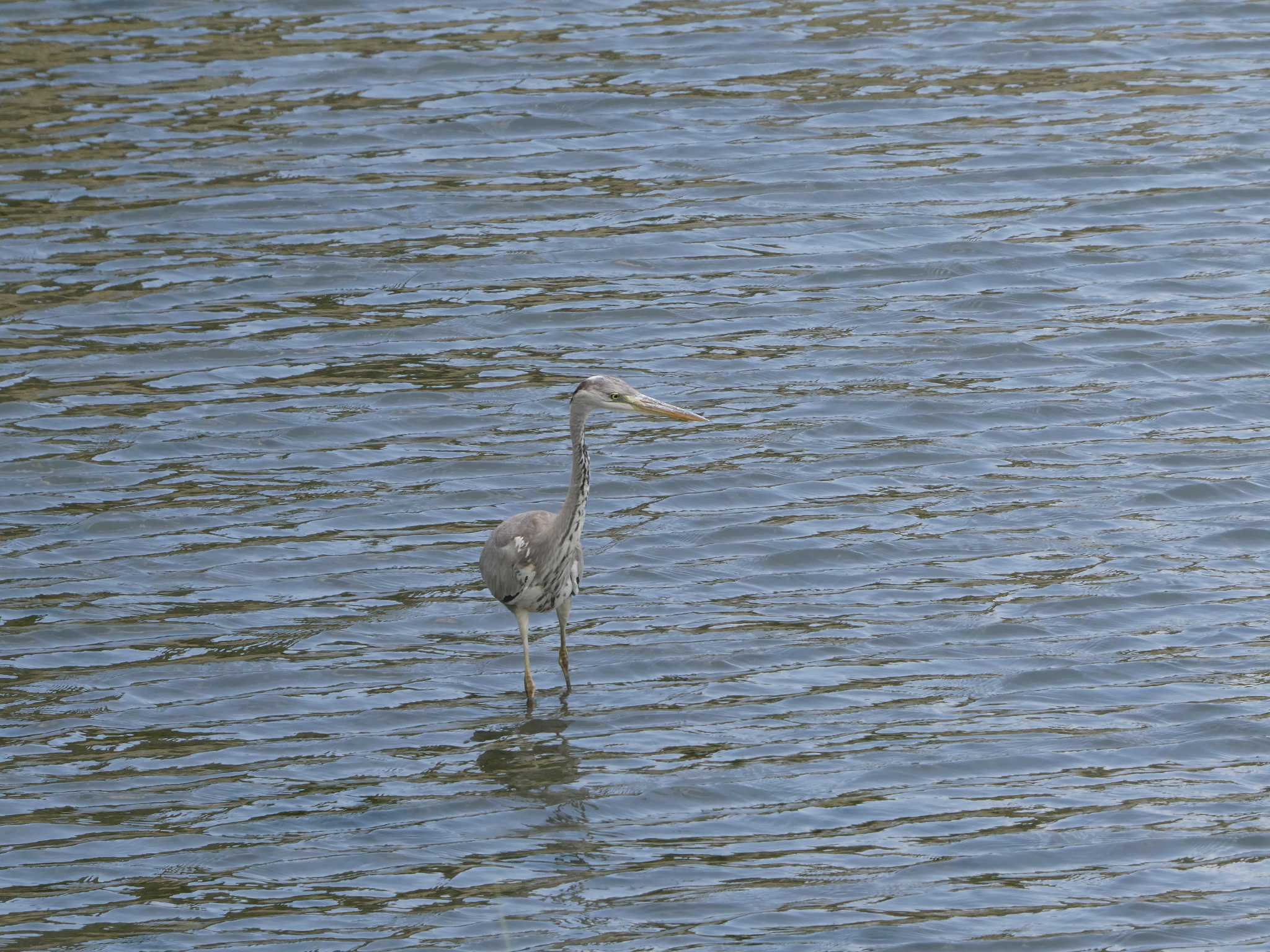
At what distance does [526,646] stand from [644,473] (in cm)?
273

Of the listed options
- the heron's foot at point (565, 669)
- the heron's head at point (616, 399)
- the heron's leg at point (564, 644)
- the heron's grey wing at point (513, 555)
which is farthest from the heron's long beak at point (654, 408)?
the heron's foot at point (565, 669)

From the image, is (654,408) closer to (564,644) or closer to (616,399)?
(616,399)

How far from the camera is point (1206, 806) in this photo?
8445 mm

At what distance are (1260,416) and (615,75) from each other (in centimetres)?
794

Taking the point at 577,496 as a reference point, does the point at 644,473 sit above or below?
below

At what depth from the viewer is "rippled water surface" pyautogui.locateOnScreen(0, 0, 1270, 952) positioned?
8242 mm

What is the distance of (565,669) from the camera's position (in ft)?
32.7

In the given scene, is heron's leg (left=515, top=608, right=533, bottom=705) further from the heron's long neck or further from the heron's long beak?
the heron's long beak

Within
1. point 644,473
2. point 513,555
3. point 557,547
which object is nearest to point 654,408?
point 557,547

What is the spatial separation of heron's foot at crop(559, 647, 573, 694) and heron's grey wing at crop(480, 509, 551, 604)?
395 millimetres

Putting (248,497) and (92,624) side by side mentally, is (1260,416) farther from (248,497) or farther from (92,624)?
(92,624)

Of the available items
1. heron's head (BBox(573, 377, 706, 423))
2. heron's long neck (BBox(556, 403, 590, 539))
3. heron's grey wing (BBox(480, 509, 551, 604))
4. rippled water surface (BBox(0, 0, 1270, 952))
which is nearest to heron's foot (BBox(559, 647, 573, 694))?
rippled water surface (BBox(0, 0, 1270, 952))

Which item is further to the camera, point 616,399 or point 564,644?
point 564,644

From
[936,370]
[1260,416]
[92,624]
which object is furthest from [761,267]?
[92,624]
